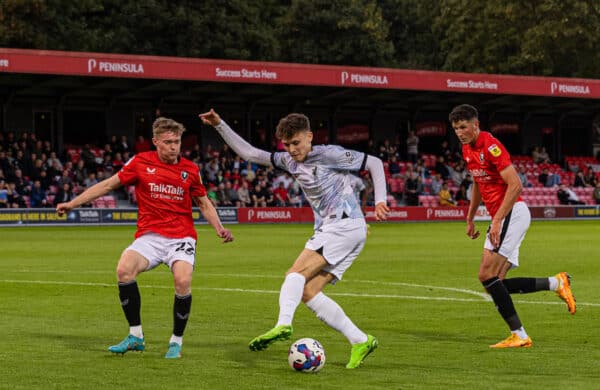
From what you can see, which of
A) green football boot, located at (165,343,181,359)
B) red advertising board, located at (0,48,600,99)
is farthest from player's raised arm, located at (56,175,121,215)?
red advertising board, located at (0,48,600,99)

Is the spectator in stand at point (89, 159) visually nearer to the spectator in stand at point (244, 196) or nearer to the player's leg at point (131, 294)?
the spectator in stand at point (244, 196)

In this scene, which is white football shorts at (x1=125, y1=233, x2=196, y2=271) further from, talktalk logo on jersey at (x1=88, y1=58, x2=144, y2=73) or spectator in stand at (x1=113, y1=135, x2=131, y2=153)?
spectator in stand at (x1=113, y1=135, x2=131, y2=153)

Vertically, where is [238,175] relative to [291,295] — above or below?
above

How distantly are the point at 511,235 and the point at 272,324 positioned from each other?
291 cm

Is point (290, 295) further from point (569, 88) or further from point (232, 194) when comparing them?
point (569, 88)

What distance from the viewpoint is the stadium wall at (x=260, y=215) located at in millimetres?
38438

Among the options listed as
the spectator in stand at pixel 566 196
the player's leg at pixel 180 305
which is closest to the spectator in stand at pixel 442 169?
the spectator in stand at pixel 566 196

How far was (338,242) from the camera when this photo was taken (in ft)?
30.5

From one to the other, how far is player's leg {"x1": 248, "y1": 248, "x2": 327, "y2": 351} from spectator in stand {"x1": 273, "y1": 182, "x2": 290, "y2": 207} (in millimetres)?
34415

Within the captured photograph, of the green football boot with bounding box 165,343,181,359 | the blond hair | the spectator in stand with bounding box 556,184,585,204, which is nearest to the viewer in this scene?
the green football boot with bounding box 165,343,181,359

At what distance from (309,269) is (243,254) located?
16.3m

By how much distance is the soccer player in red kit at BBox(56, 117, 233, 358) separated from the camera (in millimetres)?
9773

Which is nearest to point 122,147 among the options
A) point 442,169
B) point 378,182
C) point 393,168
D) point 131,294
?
point 393,168

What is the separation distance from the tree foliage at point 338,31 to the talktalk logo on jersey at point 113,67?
17.4 meters
